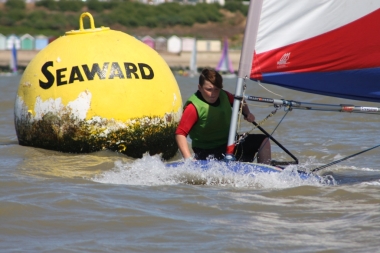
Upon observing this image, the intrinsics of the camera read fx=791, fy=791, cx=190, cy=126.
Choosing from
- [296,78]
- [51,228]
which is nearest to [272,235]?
[51,228]

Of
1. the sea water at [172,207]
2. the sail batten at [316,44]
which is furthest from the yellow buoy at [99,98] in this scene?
the sail batten at [316,44]

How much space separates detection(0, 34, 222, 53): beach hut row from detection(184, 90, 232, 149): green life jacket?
131 ft

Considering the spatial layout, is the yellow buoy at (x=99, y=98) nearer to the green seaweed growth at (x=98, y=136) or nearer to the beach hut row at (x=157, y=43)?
the green seaweed growth at (x=98, y=136)

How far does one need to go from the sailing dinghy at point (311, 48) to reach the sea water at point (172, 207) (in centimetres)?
51

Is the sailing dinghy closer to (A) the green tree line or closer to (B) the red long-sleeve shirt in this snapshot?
(B) the red long-sleeve shirt

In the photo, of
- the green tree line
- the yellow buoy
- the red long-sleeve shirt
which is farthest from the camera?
the green tree line

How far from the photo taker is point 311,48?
19.9 feet

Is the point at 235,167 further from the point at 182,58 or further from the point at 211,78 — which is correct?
the point at 182,58

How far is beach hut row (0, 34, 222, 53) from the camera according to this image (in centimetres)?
A: 4691

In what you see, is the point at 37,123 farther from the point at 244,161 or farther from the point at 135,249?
the point at 135,249

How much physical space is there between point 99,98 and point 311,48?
190 cm

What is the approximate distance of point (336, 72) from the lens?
19.9 feet

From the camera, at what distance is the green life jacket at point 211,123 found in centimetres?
619

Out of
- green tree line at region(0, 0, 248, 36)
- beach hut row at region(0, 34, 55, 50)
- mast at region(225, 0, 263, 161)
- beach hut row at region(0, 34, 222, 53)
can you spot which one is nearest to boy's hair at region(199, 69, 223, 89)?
mast at region(225, 0, 263, 161)
